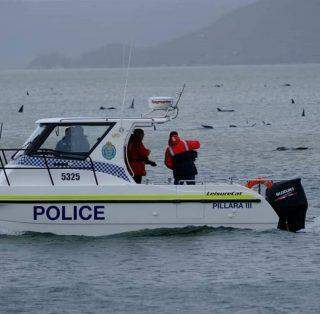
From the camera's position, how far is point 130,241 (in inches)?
961

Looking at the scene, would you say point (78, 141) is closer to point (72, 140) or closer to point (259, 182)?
point (72, 140)

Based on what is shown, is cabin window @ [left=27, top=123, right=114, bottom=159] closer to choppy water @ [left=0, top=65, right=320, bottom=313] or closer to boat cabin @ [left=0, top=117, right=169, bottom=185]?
boat cabin @ [left=0, top=117, right=169, bottom=185]

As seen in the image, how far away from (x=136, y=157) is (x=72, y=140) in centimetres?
147

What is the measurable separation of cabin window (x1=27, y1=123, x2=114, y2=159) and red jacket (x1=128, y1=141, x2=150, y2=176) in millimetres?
723

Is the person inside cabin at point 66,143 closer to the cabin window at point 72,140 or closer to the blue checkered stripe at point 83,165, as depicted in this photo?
the cabin window at point 72,140

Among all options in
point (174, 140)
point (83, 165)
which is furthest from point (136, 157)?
point (83, 165)

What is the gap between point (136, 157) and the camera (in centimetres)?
2503

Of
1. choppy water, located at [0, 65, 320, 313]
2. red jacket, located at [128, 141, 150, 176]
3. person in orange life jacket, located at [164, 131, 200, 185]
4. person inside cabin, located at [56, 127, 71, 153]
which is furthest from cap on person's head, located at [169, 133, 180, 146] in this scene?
person inside cabin, located at [56, 127, 71, 153]

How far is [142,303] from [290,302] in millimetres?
2684

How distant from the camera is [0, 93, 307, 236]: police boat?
24.1 metres

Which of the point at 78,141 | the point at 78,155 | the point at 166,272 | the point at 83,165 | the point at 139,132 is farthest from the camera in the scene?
the point at 139,132

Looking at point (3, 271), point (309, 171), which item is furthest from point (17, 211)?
point (309, 171)

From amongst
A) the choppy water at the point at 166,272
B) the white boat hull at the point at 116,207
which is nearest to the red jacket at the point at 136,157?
the white boat hull at the point at 116,207

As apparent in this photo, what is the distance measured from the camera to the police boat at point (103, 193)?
24.1 meters
